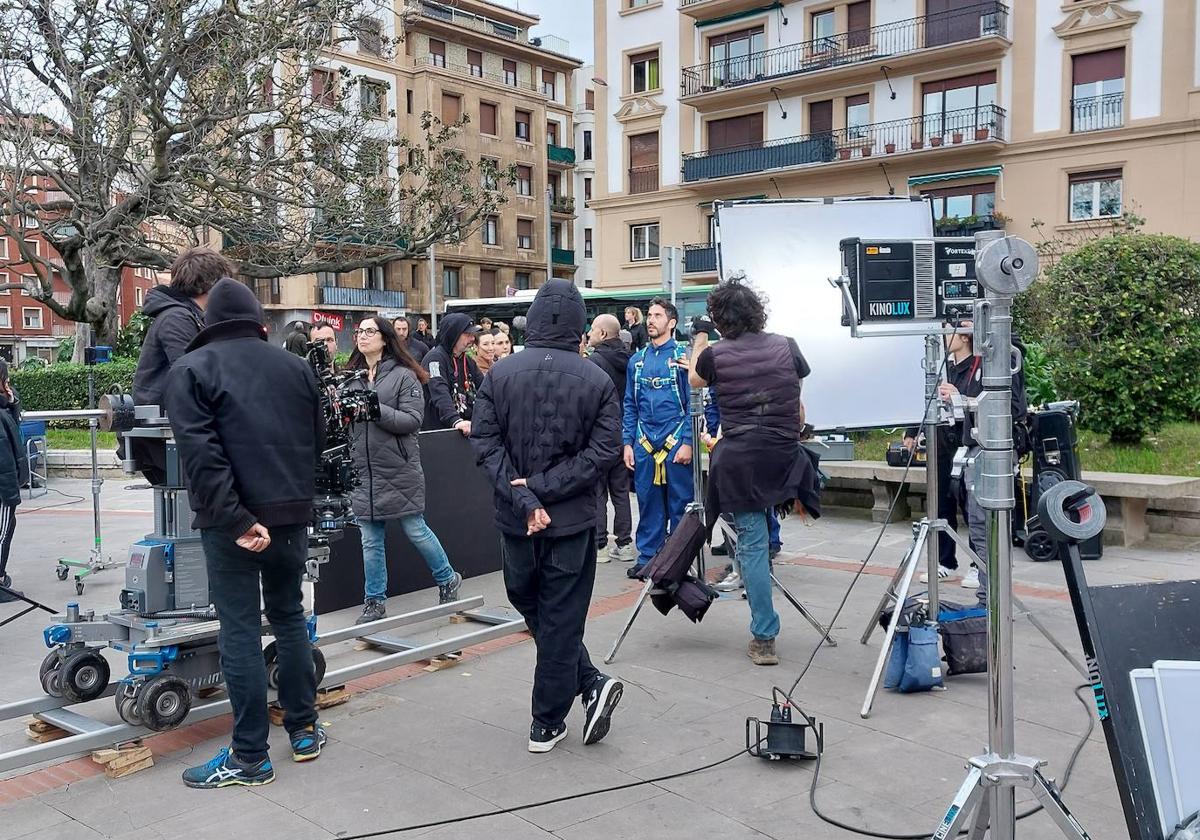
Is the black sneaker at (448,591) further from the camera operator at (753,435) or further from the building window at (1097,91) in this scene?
the building window at (1097,91)

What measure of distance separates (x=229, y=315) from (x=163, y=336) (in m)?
0.63

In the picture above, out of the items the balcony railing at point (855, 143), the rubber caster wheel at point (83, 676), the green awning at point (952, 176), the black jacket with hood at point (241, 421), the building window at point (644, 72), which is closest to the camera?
the black jacket with hood at point (241, 421)

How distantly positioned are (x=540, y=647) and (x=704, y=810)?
102 cm

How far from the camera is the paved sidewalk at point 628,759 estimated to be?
146 inches

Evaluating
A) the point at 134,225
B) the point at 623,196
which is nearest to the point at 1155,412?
the point at 134,225

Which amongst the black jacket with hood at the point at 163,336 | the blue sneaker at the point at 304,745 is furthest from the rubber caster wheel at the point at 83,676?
the black jacket with hood at the point at 163,336

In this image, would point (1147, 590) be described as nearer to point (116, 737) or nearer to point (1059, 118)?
point (116, 737)

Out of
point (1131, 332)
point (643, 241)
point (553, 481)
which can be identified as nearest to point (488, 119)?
point (643, 241)

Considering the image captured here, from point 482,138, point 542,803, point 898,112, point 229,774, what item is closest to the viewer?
point 542,803

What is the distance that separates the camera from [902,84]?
107 feet

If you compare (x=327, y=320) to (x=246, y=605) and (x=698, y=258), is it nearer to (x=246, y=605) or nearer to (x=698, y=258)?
(x=246, y=605)

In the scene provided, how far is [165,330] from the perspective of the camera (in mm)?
4613

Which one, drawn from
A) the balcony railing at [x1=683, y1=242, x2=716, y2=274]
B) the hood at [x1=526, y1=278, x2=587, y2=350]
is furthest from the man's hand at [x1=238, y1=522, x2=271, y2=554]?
the balcony railing at [x1=683, y1=242, x2=716, y2=274]

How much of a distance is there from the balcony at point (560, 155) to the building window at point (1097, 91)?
103 feet
